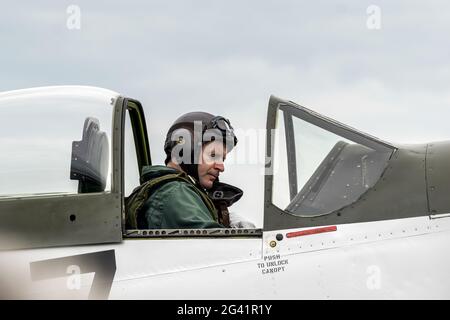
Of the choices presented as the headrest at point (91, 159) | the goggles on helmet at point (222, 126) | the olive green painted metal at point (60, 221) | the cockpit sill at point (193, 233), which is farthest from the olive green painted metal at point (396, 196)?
the headrest at point (91, 159)

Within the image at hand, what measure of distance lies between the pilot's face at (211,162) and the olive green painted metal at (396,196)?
29.4 inches

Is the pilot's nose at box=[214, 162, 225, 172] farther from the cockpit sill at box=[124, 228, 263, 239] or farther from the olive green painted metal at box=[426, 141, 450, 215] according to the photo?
the olive green painted metal at box=[426, 141, 450, 215]

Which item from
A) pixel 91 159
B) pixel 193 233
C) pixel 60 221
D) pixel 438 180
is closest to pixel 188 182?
pixel 193 233

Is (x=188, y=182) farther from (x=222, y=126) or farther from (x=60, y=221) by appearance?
(x=60, y=221)

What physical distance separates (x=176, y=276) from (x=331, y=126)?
1.48 meters

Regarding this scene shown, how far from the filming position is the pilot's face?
5.50 m

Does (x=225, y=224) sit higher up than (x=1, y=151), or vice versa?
(x=1, y=151)

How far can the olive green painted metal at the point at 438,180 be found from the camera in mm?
4570

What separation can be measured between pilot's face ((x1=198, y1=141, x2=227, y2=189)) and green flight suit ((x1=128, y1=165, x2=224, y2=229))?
322 mm

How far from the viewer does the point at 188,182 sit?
5203 millimetres
